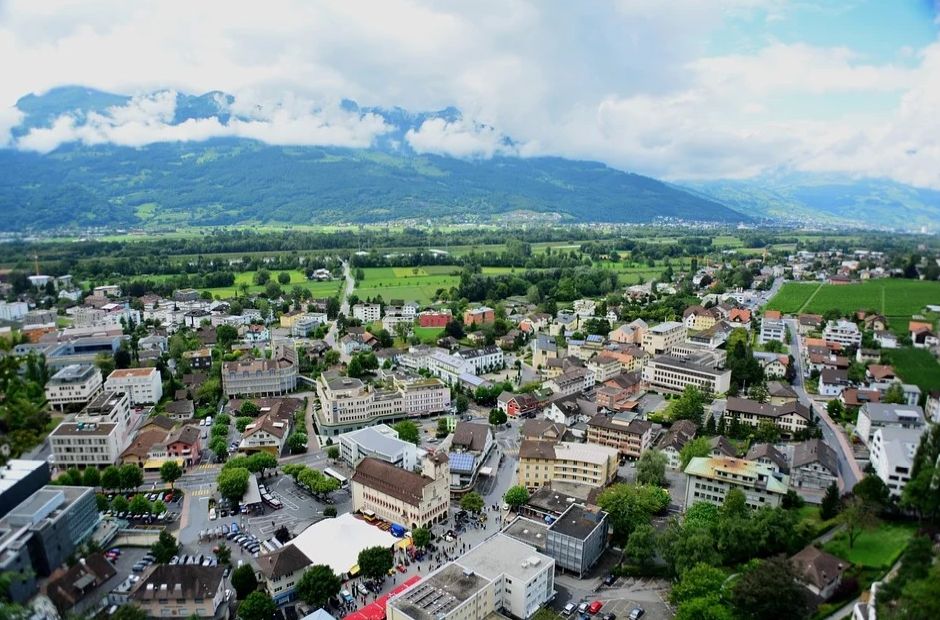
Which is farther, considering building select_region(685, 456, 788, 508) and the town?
building select_region(685, 456, 788, 508)

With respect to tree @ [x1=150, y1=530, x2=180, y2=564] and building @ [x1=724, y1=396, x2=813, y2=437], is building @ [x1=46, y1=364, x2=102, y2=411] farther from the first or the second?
building @ [x1=724, y1=396, x2=813, y2=437]

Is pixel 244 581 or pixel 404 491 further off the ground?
pixel 404 491

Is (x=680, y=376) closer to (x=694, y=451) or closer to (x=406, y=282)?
(x=694, y=451)

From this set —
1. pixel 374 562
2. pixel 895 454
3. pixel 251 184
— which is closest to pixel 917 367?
pixel 895 454

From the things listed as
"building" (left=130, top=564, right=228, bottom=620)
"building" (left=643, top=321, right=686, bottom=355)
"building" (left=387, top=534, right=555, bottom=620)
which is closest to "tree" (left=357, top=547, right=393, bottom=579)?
"building" (left=387, top=534, right=555, bottom=620)

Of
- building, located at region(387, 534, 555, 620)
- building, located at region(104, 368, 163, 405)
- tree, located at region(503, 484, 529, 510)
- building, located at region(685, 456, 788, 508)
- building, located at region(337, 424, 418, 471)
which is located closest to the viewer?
building, located at region(387, 534, 555, 620)

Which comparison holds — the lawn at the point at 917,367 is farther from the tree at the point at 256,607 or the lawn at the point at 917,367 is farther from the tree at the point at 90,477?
the tree at the point at 90,477

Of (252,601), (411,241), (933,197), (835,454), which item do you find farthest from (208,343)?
(411,241)
